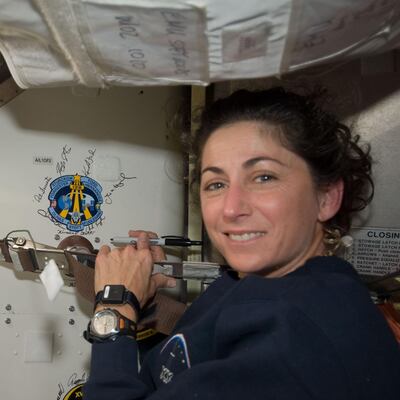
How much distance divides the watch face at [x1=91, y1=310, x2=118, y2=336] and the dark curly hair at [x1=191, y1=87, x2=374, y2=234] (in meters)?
0.41

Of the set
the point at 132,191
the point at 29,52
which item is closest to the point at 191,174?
the point at 132,191

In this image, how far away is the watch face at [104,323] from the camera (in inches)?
32.2

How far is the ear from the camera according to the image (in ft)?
2.82

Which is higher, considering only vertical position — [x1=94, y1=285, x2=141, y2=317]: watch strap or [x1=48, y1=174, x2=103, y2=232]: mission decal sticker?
[x1=48, y1=174, x2=103, y2=232]: mission decal sticker

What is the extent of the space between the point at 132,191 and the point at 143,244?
0.69 feet

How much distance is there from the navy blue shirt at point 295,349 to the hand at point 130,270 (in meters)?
0.23

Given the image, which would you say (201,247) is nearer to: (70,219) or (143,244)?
(143,244)

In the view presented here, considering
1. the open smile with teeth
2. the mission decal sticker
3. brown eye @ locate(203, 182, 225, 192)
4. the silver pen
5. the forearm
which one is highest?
the mission decal sticker

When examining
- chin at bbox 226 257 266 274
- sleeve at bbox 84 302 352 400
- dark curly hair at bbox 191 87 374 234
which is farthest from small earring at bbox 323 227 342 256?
sleeve at bbox 84 302 352 400

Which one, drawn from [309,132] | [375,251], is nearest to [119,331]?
[309,132]

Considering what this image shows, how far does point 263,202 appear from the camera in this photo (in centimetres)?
77

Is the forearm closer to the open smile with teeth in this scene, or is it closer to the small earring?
the open smile with teeth

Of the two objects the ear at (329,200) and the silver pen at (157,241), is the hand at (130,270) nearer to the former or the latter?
the silver pen at (157,241)

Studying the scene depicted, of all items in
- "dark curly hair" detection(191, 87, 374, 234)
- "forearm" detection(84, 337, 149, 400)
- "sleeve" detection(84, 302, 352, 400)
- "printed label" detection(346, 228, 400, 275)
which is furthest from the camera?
"printed label" detection(346, 228, 400, 275)
